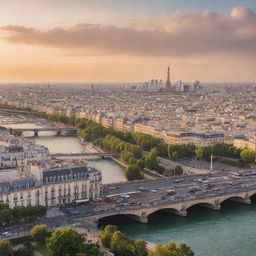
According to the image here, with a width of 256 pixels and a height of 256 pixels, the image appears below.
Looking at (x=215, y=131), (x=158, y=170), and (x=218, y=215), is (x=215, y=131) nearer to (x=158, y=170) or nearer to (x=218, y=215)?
(x=158, y=170)

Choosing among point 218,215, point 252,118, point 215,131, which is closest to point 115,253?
point 218,215

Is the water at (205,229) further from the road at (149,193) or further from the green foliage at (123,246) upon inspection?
the green foliage at (123,246)

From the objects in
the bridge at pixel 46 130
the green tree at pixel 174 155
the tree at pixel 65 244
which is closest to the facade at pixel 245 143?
the green tree at pixel 174 155

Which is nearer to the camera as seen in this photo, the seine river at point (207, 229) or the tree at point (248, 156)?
the seine river at point (207, 229)

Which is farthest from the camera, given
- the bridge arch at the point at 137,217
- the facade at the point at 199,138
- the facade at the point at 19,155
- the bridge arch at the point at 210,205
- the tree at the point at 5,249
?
the facade at the point at 199,138

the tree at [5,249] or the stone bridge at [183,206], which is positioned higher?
the tree at [5,249]

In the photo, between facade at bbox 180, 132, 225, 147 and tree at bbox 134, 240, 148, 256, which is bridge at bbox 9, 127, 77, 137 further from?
tree at bbox 134, 240, 148, 256

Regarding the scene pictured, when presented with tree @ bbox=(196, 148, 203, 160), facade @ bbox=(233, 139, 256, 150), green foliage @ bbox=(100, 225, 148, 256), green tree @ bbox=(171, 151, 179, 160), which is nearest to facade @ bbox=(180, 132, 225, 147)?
facade @ bbox=(233, 139, 256, 150)
